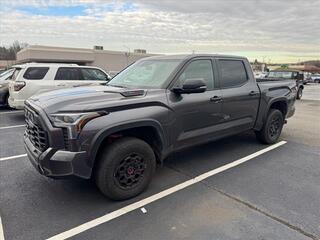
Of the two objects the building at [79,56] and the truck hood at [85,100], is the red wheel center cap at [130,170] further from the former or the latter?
the building at [79,56]

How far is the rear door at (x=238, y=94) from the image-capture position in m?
4.86

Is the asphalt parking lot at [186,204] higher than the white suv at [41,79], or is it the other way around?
the white suv at [41,79]

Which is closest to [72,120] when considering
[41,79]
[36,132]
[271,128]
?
[36,132]

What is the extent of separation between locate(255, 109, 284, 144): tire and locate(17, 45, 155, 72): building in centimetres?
3650

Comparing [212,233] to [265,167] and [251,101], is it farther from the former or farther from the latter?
[251,101]

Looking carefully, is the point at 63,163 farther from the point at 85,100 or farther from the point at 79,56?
the point at 79,56

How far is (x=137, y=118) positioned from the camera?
11.4 feet

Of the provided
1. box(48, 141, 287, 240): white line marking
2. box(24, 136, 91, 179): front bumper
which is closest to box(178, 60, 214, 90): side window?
box(48, 141, 287, 240): white line marking

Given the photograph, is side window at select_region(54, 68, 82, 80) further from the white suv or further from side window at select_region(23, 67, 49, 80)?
side window at select_region(23, 67, 49, 80)

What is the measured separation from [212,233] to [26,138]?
275 centimetres

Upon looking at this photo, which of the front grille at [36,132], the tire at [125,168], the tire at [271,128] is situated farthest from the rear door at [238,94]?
the front grille at [36,132]

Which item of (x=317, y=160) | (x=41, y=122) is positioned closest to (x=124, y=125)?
(x=41, y=122)

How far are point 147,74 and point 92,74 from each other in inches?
246

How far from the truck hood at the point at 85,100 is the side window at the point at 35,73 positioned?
19.1 feet
